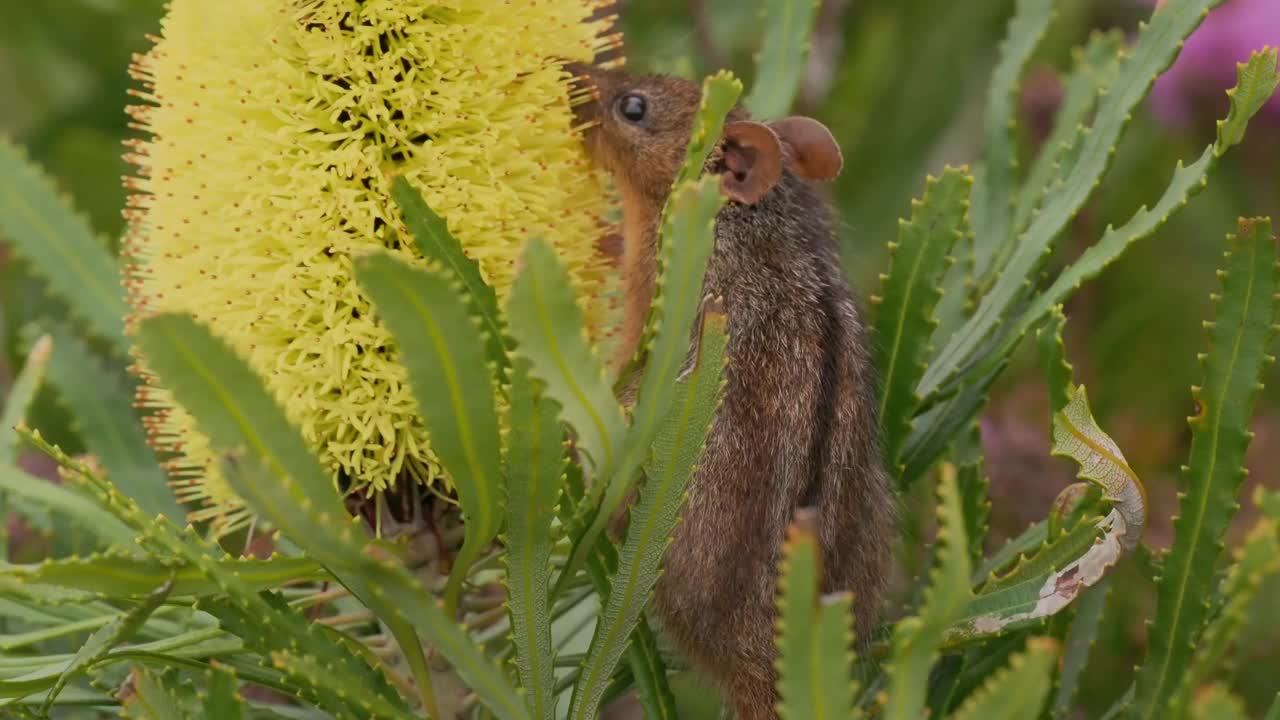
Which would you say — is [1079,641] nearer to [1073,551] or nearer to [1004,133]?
[1073,551]

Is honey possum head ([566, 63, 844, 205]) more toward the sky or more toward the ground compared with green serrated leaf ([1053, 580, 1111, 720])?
more toward the sky

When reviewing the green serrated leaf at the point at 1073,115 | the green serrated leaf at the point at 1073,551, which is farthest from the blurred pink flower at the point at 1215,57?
the green serrated leaf at the point at 1073,551

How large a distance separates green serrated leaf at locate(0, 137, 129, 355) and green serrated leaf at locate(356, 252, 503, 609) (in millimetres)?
867

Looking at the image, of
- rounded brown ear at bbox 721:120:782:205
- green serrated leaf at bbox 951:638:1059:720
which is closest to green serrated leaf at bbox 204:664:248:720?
green serrated leaf at bbox 951:638:1059:720

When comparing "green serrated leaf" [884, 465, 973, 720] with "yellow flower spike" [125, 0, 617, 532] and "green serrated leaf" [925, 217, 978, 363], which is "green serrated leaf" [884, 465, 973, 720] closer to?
"yellow flower spike" [125, 0, 617, 532]

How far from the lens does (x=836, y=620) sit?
862 mm

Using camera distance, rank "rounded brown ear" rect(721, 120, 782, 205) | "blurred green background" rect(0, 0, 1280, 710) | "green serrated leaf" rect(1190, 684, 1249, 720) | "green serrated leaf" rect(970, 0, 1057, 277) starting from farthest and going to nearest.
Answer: "blurred green background" rect(0, 0, 1280, 710), "green serrated leaf" rect(970, 0, 1057, 277), "rounded brown ear" rect(721, 120, 782, 205), "green serrated leaf" rect(1190, 684, 1249, 720)

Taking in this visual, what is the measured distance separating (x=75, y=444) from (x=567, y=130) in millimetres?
1281

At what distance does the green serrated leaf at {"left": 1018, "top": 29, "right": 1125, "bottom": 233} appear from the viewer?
156cm

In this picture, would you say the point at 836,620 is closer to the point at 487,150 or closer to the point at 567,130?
the point at 487,150

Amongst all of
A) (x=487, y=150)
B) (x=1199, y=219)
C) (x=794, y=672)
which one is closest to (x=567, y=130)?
(x=487, y=150)

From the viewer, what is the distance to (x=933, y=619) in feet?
2.98

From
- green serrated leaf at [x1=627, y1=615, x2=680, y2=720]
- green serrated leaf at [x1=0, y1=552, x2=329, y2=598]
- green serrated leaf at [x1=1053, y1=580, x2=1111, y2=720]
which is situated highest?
green serrated leaf at [x1=0, y1=552, x2=329, y2=598]

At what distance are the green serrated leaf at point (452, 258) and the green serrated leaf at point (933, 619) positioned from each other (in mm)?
413
